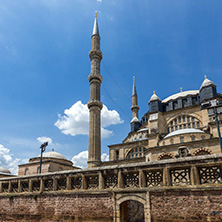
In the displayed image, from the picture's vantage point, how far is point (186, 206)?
285 inches

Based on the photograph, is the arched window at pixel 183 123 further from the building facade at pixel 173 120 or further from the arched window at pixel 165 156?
the arched window at pixel 165 156

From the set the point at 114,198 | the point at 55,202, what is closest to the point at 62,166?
the point at 55,202

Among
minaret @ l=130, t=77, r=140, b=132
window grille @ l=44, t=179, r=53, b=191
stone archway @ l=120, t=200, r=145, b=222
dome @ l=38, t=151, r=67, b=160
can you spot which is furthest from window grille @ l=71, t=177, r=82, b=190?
minaret @ l=130, t=77, r=140, b=132

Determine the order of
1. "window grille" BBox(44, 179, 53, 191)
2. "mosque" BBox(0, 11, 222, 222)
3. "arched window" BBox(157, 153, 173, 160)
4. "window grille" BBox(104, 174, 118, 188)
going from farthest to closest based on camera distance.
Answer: "arched window" BBox(157, 153, 173, 160) < "window grille" BBox(44, 179, 53, 191) < "window grille" BBox(104, 174, 118, 188) < "mosque" BBox(0, 11, 222, 222)

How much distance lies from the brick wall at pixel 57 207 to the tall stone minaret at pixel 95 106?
12489mm

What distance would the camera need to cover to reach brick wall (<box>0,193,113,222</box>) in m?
8.82

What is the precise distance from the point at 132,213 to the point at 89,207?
2.43m

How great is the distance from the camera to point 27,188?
11438 mm

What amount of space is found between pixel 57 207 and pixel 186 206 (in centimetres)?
601

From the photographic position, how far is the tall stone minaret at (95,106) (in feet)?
78.2

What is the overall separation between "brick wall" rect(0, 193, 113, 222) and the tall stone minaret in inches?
492

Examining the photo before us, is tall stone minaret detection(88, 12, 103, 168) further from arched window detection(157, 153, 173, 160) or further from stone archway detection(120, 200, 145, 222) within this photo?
stone archway detection(120, 200, 145, 222)

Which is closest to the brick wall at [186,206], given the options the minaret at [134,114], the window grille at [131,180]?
the window grille at [131,180]

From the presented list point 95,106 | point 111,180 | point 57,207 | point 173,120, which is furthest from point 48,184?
point 173,120
